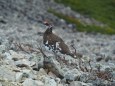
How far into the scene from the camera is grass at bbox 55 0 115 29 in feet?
305

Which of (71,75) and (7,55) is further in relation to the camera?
(7,55)

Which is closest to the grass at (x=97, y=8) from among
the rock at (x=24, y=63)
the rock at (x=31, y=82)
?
the rock at (x=24, y=63)

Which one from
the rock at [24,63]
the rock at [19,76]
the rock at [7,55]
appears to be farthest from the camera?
the rock at [7,55]

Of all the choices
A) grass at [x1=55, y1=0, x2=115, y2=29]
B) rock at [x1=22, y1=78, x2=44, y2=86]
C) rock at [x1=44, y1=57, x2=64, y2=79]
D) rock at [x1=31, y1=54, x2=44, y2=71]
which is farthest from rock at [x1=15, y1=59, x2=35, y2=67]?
grass at [x1=55, y1=0, x2=115, y2=29]

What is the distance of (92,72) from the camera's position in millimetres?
16125

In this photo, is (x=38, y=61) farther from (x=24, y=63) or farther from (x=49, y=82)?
(x=49, y=82)

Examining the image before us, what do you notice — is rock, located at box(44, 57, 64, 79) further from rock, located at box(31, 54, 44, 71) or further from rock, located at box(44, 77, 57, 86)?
rock, located at box(44, 77, 57, 86)

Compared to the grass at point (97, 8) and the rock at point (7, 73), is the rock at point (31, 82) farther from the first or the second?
the grass at point (97, 8)

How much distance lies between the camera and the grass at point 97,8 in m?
92.9

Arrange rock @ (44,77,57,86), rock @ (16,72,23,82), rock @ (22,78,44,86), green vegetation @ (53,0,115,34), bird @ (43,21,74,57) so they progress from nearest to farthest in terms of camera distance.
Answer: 1. rock @ (22,78,44,86)
2. rock @ (16,72,23,82)
3. rock @ (44,77,57,86)
4. bird @ (43,21,74,57)
5. green vegetation @ (53,0,115,34)

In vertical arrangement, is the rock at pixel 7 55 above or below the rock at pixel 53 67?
above

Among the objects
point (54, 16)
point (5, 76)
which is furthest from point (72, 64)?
point (54, 16)

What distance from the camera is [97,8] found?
4028 inches

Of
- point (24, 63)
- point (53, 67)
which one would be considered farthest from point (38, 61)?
point (24, 63)
